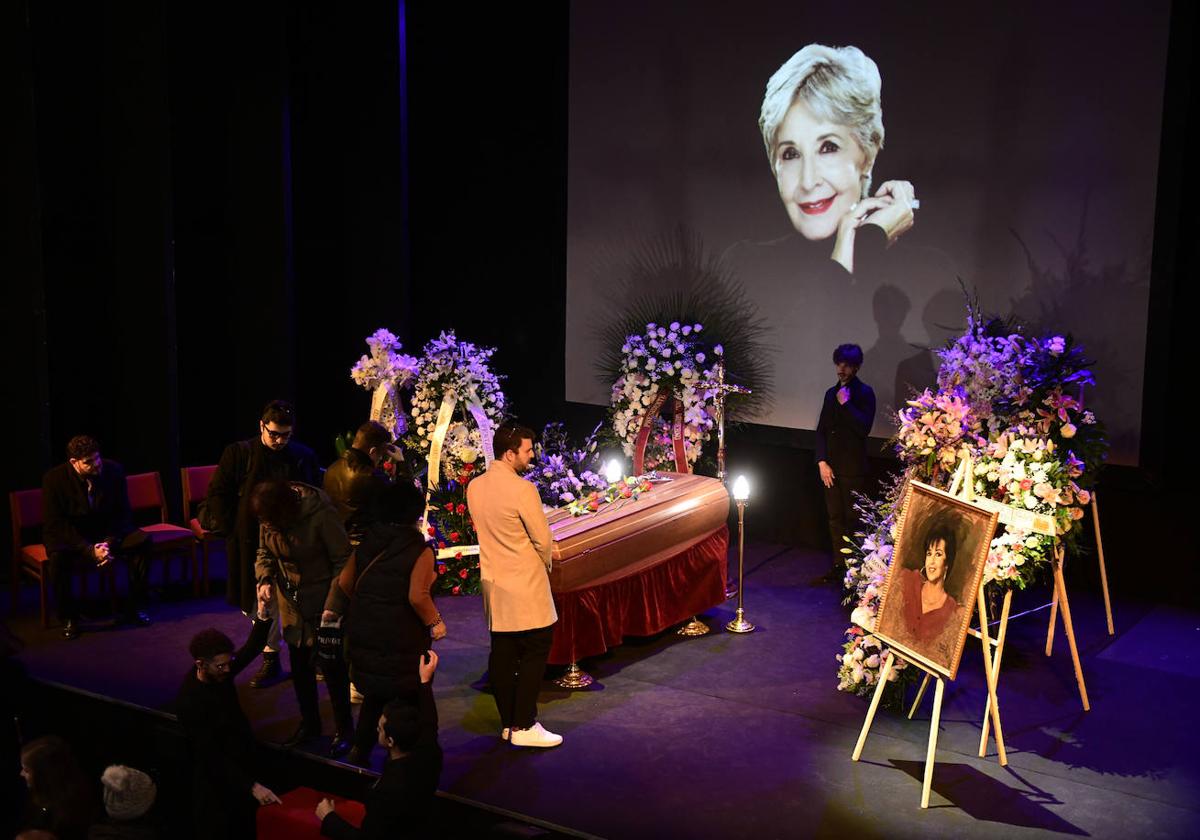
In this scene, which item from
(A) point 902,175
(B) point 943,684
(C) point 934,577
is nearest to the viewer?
(C) point 934,577

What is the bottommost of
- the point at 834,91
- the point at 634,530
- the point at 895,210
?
the point at 634,530

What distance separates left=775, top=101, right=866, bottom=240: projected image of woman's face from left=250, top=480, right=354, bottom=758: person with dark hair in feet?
14.9

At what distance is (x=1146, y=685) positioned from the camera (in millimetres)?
5801

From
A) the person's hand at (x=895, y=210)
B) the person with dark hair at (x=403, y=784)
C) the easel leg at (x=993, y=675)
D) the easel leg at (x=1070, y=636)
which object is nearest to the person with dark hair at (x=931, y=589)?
the easel leg at (x=993, y=675)

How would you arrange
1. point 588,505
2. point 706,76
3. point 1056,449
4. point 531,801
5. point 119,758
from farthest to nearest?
point 706,76, point 588,505, point 1056,449, point 119,758, point 531,801

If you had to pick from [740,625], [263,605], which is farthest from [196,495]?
[740,625]

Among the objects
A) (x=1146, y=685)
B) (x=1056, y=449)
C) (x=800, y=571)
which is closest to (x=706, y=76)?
(x=800, y=571)

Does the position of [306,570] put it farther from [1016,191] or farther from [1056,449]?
[1016,191]

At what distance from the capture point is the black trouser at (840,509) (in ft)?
24.3

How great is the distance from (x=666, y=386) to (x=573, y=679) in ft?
7.17

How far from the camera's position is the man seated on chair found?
6.42m

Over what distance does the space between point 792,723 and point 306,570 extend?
87.8 inches

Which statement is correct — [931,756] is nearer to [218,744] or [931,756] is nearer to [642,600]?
[642,600]

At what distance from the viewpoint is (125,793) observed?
3541mm
